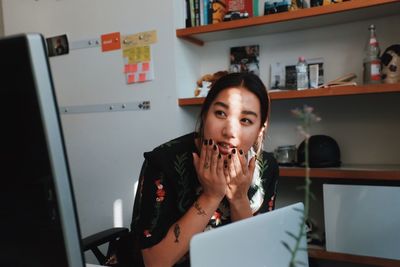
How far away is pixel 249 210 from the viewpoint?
1.09 meters

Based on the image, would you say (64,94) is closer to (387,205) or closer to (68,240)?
(387,205)

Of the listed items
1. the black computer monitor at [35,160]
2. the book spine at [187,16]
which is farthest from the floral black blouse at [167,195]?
the book spine at [187,16]

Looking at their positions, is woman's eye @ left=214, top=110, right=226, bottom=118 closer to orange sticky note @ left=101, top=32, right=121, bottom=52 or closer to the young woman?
the young woman

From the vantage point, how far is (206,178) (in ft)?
3.29

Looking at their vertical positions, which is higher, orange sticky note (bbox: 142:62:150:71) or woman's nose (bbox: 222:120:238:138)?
orange sticky note (bbox: 142:62:150:71)

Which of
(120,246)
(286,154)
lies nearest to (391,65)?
(286,154)

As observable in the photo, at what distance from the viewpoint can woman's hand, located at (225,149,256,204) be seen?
102cm

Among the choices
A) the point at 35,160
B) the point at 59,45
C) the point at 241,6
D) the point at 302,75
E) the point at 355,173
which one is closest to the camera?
the point at 35,160

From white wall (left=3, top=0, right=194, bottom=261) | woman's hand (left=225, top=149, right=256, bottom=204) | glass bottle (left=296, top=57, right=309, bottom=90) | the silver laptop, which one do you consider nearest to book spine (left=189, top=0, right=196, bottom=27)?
white wall (left=3, top=0, right=194, bottom=261)

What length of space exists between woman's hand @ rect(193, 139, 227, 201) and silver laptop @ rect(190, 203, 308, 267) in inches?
16.9

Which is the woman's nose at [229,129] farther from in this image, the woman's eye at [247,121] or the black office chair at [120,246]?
the black office chair at [120,246]

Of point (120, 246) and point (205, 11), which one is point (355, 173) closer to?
point (120, 246)

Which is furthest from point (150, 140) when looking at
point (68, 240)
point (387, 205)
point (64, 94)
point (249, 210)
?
point (68, 240)

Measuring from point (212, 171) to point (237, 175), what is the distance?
0.26 ft
